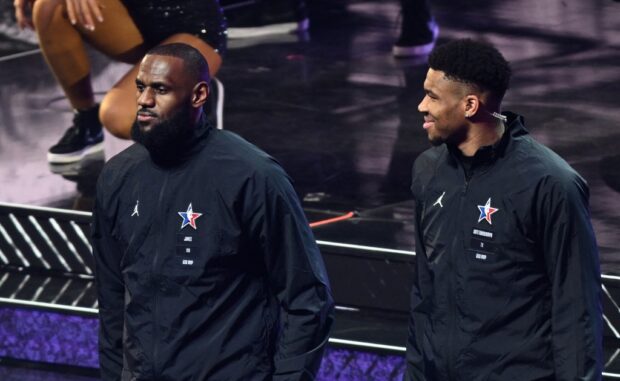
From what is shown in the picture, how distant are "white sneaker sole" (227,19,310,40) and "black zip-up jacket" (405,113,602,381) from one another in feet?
14.2

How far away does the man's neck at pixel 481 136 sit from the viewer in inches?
100

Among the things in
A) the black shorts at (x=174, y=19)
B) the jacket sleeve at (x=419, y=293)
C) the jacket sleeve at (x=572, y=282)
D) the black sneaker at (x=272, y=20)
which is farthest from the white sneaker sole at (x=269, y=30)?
the jacket sleeve at (x=572, y=282)

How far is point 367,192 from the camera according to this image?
4.50m

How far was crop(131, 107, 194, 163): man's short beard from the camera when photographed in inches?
98.7

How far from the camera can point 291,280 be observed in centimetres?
247

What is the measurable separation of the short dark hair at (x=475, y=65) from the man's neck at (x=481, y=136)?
0.19 ft

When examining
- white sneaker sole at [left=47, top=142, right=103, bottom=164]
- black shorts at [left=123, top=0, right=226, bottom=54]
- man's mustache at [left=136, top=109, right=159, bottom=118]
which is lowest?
white sneaker sole at [left=47, top=142, right=103, bottom=164]

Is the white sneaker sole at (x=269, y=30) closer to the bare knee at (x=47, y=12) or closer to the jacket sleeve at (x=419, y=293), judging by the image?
the bare knee at (x=47, y=12)

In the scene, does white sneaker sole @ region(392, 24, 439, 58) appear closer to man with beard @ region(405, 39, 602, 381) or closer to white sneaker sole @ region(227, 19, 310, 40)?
white sneaker sole @ region(227, 19, 310, 40)

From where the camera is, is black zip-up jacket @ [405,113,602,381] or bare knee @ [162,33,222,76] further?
bare knee @ [162,33,222,76]

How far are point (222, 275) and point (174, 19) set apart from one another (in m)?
1.90

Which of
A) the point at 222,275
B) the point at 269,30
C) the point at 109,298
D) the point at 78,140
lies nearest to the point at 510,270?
the point at 222,275

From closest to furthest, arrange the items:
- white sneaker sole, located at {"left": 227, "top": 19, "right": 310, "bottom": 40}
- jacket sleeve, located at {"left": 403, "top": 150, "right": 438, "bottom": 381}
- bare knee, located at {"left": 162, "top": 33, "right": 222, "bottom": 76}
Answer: jacket sleeve, located at {"left": 403, "top": 150, "right": 438, "bottom": 381} → bare knee, located at {"left": 162, "top": 33, "right": 222, "bottom": 76} → white sneaker sole, located at {"left": 227, "top": 19, "right": 310, "bottom": 40}

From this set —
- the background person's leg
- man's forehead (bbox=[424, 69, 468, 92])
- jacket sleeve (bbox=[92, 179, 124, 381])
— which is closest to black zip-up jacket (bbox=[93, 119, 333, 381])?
jacket sleeve (bbox=[92, 179, 124, 381])
